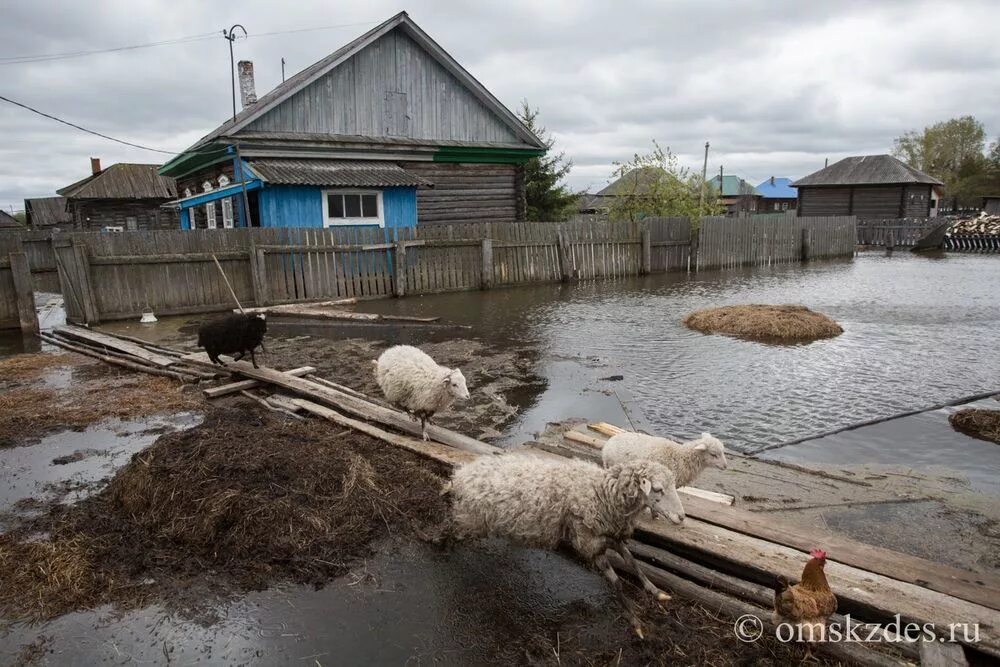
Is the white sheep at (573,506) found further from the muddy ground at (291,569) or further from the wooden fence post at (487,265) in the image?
the wooden fence post at (487,265)

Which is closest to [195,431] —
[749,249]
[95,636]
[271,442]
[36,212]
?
[271,442]

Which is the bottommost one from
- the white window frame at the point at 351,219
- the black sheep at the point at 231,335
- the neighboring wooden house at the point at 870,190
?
the black sheep at the point at 231,335

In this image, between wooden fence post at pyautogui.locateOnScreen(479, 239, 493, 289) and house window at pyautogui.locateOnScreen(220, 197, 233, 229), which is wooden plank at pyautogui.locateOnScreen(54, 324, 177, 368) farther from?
wooden fence post at pyautogui.locateOnScreen(479, 239, 493, 289)

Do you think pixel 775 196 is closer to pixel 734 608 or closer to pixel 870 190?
pixel 870 190

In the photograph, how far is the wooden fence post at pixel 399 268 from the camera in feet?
53.6

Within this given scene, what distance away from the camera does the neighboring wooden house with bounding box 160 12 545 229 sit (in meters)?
17.4

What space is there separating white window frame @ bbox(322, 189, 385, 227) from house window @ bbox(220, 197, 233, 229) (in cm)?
370

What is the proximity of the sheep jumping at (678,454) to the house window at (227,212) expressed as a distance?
58.3 feet

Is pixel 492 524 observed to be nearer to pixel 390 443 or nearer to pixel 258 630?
pixel 258 630

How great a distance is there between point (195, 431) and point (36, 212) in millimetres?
62199

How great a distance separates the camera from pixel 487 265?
58.9 ft

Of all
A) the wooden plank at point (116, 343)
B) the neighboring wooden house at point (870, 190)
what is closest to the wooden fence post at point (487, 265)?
the wooden plank at point (116, 343)

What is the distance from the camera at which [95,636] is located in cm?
348

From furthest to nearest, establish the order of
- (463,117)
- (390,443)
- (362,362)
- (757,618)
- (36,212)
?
(36,212) < (463,117) < (362,362) < (390,443) < (757,618)
